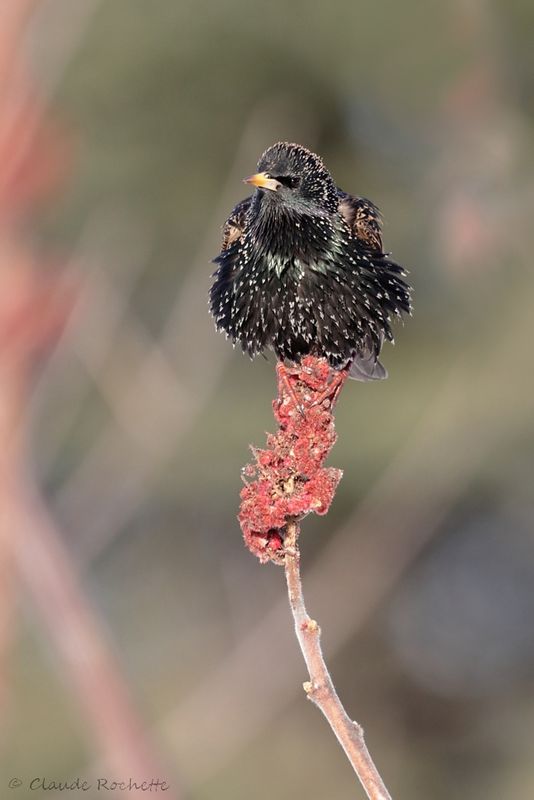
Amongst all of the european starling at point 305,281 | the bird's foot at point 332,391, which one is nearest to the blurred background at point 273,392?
the european starling at point 305,281

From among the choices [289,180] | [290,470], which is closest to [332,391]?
[290,470]

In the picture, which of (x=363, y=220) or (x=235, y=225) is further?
(x=235, y=225)

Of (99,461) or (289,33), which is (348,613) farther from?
(289,33)

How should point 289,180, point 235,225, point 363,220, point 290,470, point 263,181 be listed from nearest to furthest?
1. point 290,470
2. point 263,181
3. point 289,180
4. point 363,220
5. point 235,225

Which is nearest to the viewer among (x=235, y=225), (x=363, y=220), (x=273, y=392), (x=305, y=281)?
(x=305, y=281)

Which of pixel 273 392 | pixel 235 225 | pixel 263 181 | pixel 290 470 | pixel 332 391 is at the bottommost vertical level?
pixel 273 392

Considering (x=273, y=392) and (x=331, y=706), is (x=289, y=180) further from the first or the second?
(x=273, y=392)

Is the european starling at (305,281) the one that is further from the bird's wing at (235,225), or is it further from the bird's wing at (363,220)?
the bird's wing at (235,225)
